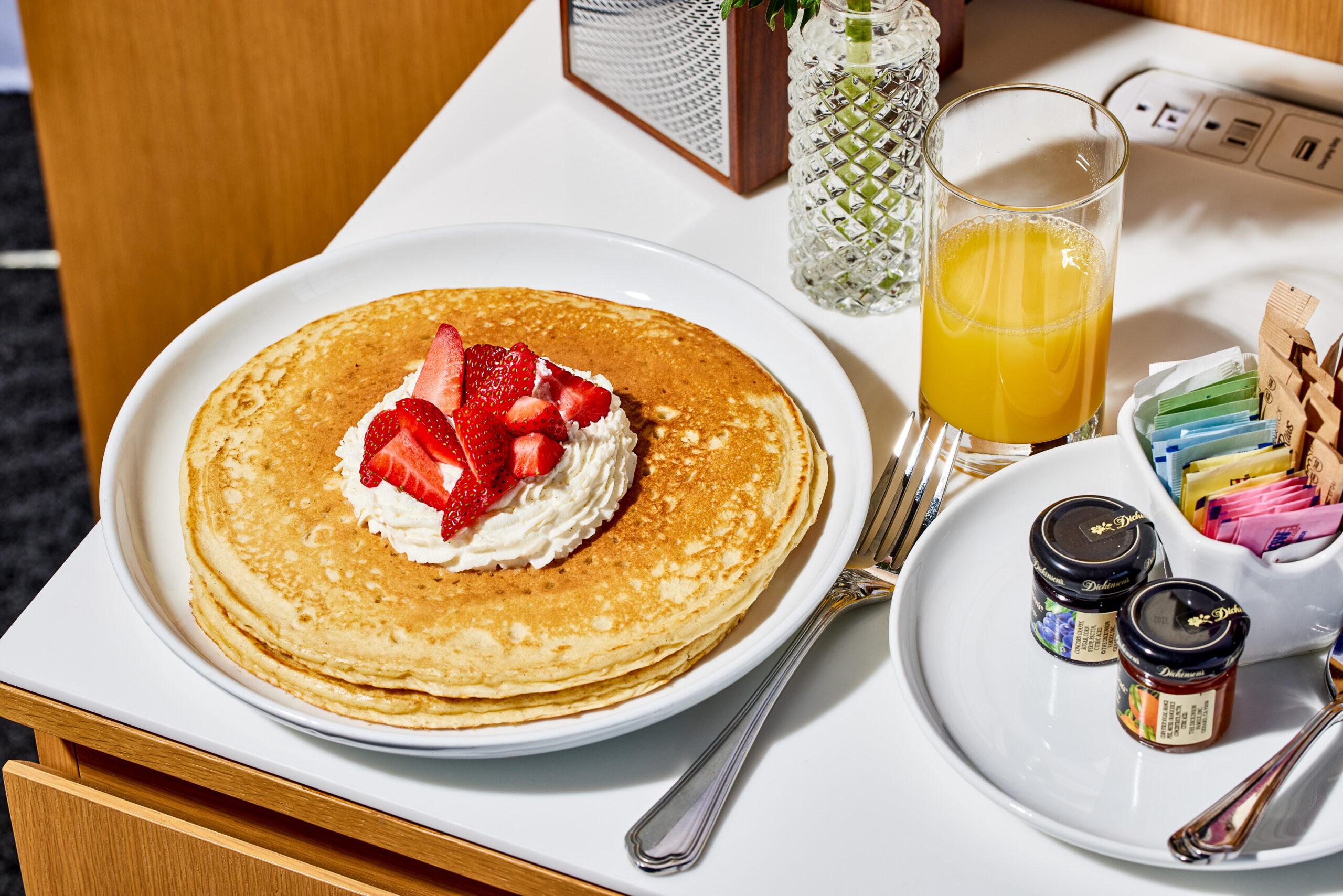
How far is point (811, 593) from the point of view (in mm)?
1122

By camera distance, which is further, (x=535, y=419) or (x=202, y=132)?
(x=202, y=132)

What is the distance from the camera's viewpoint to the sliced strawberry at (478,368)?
4.07 ft

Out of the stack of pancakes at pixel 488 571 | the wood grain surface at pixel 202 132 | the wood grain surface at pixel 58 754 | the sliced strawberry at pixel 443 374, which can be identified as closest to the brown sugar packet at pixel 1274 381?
the stack of pancakes at pixel 488 571

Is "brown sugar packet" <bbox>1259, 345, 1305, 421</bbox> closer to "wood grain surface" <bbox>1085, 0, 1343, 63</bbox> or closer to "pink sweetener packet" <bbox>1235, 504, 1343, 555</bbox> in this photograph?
"pink sweetener packet" <bbox>1235, 504, 1343, 555</bbox>

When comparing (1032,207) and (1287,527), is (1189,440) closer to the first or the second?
(1287,527)

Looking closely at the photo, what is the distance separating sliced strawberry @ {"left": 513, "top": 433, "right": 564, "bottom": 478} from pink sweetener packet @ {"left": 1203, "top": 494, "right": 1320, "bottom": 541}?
0.58 m

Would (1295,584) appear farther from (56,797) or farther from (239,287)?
(239,287)

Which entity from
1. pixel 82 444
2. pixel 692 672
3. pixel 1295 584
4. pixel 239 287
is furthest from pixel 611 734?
pixel 82 444

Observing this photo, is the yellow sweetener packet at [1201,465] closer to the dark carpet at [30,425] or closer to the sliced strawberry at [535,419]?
the sliced strawberry at [535,419]

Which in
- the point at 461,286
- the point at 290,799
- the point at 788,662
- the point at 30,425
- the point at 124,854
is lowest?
the point at 30,425

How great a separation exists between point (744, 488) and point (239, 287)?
180 centimetres

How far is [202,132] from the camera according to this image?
252cm

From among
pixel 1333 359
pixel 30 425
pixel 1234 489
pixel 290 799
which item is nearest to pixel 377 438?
pixel 290 799

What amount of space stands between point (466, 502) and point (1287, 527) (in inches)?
27.3
